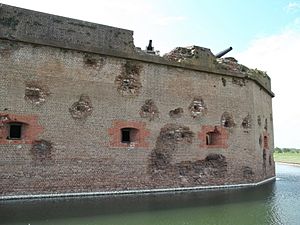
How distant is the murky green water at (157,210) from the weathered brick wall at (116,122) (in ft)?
2.68

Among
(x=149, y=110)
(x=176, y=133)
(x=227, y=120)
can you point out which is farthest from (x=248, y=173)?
(x=149, y=110)

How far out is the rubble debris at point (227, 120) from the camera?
12.7 meters

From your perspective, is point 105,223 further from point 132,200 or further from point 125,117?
point 125,117

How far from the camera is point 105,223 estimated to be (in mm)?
6926

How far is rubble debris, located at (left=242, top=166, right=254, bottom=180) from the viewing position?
12938 millimetres

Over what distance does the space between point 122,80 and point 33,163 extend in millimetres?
3464

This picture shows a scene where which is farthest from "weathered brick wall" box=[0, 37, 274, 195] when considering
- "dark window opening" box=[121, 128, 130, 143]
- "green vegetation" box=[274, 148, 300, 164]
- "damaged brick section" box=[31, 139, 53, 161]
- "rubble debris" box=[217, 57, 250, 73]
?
"green vegetation" box=[274, 148, 300, 164]

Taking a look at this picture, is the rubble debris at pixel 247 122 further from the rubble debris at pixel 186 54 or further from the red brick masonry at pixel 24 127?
the red brick masonry at pixel 24 127

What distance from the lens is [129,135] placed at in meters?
10.9

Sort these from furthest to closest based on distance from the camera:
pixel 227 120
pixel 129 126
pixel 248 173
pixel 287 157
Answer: pixel 287 157
pixel 248 173
pixel 227 120
pixel 129 126

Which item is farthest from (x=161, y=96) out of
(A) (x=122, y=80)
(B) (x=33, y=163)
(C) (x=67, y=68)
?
(B) (x=33, y=163)

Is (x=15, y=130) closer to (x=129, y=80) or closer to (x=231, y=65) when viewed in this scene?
(x=129, y=80)

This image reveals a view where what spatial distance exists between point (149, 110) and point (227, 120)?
3.25 meters

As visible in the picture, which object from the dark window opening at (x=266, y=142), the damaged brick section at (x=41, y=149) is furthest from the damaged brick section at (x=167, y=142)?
the dark window opening at (x=266, y=142)
